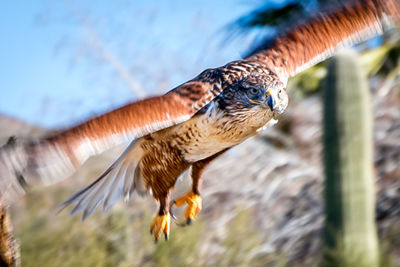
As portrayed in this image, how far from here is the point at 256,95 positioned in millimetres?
3354

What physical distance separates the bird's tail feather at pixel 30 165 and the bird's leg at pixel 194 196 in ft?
3.99

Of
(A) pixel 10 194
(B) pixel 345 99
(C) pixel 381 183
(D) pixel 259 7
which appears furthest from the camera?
(D) pixel 259 7

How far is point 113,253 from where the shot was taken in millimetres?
7277

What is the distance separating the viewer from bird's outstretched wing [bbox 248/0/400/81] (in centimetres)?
373

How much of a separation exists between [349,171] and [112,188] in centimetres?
277

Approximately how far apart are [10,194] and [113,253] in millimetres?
4708

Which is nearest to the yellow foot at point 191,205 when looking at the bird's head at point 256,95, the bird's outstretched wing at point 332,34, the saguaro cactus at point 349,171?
the bird's head at point 256,95

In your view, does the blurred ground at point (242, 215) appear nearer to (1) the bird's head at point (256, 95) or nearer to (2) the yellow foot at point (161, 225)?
(2) the yellow foot at point (161, 225)

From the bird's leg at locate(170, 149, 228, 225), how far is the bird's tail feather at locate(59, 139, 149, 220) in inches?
10.3

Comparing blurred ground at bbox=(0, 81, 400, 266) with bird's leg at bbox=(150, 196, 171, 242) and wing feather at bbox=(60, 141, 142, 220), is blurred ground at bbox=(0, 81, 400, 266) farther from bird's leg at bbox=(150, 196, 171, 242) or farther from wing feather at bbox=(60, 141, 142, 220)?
bird's leg at bbox=(150, 196, 171, 242)

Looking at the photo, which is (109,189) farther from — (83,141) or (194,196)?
(83,141)

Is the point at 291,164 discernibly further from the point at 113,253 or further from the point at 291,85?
the point at 113,253

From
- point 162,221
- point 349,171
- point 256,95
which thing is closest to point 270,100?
point 256,95

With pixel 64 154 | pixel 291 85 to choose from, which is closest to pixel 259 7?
pixel 291 85
